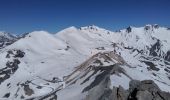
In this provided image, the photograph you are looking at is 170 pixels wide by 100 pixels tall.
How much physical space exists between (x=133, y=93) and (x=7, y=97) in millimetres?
149721

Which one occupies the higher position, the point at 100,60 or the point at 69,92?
the point at 100,60

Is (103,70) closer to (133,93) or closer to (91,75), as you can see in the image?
(91,75)

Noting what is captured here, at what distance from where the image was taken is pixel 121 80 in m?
103

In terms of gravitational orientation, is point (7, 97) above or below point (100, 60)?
below

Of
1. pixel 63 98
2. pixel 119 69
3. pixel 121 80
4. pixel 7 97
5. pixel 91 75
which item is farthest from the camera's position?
pixel 7 97

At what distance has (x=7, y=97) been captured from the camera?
195 metres

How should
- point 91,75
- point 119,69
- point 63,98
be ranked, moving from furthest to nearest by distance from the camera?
point 91,75, point 119,69, point 63,98

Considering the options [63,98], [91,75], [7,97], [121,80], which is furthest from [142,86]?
[7,97]

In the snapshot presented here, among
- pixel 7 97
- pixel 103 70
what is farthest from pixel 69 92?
pixel 7 97

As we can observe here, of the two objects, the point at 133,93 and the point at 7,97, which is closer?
the point at 133,93

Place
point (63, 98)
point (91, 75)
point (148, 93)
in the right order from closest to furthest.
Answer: point (148, 93)
point (63, 98)
point (91, 75)

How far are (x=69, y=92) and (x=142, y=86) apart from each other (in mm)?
61165

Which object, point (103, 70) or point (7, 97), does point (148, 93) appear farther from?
point (7, 97)

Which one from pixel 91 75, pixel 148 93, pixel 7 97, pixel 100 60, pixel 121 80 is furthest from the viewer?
pixel 7 97
